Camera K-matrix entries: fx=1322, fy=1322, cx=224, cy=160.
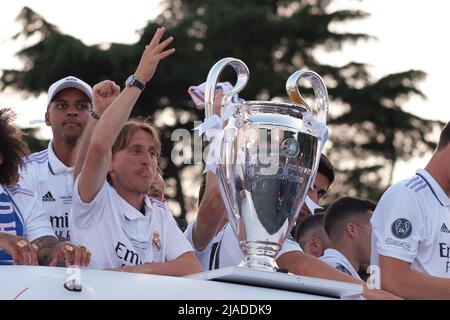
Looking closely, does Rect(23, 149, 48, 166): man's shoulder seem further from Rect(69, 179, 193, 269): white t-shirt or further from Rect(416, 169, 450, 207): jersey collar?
Rect(416, 169, 450, 207): jersey collar

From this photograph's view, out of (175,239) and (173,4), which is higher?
(173,4)

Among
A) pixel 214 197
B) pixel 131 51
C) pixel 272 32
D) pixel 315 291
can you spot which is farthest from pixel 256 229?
pixel 272 32

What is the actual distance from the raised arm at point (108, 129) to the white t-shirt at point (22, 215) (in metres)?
0.19

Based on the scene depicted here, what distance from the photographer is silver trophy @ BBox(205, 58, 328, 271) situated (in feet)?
14.6

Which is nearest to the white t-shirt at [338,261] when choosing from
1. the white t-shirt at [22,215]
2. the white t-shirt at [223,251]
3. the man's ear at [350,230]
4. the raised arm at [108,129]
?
the man's ear at [350,230]

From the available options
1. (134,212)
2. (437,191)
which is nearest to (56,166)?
(134,212)

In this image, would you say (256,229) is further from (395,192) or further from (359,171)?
(359,171)

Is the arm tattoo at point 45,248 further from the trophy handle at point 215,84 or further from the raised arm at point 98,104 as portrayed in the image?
the trophy handle at point 215,84

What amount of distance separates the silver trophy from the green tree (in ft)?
50.9

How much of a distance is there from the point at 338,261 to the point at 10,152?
191 centimetres

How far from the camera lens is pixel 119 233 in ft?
17.6

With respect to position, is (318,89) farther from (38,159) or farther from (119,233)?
(38,159)

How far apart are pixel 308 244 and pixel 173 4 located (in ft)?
52.9

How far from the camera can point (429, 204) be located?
5.64 metres
